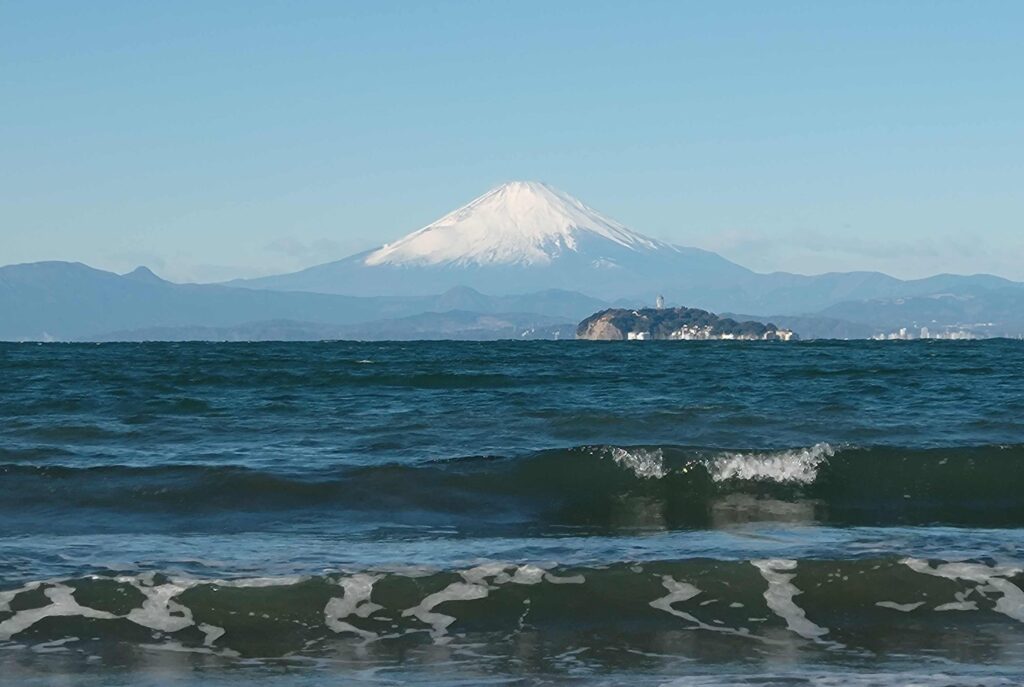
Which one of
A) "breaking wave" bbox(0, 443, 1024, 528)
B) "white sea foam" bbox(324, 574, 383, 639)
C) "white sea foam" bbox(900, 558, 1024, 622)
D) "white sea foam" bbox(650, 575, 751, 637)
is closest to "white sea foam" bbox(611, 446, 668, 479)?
→ "breaking wave" bbox(0, 443, 1024, 528)

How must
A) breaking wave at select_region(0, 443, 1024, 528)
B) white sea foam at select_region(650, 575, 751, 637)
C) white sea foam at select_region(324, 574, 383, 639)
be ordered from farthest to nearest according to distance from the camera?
breaking wave at select_region(0, 443, 1024, 528) < white sea foam at select_region(324, 574, 383, 639) < white sea foam at select_region(650, 575, 751, 637)

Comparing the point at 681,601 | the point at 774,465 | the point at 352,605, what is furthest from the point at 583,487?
the point at 352,605

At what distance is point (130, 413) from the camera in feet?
108

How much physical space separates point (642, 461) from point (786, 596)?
9.57 meters

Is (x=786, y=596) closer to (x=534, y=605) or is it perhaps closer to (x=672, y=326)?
(x=534, y=605)

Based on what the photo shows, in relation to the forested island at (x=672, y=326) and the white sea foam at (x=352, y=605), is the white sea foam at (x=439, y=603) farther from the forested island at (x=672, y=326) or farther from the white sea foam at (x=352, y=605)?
the forested island at (x=672, y=326)

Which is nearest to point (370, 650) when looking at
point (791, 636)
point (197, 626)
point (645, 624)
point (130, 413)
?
point (197, 626)

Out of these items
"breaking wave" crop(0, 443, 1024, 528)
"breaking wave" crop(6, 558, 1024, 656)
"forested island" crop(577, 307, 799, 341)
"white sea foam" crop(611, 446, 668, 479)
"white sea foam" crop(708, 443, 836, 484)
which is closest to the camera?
"breaking wave" crop(6, 558, 1024, 656)

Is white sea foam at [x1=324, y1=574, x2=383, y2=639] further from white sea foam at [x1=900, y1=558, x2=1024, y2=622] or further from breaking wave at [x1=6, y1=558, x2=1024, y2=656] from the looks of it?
white sea foam at [x1=900, y1=558, x2=1024, y2=622]

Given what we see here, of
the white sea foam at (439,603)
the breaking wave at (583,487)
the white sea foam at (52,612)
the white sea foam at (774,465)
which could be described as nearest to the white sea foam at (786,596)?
the white sea foam at (439,603)

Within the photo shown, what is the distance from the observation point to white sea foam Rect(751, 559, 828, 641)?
565 inches

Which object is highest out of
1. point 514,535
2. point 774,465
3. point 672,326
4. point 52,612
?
point 672,326

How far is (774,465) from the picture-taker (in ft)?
80.4

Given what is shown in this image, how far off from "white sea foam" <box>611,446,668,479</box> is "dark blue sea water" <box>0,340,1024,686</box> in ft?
0.16
